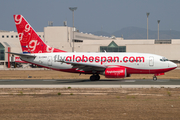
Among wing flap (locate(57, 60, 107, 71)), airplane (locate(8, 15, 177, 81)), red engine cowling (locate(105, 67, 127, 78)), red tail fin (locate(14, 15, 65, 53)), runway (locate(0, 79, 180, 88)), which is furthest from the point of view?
red tail fin (locate(14, 15, 65, 53))

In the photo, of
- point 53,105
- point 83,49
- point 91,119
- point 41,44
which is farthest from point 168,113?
point 83,49

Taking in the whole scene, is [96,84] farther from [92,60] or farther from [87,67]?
[92,60]

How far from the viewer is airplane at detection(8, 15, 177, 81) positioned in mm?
37188

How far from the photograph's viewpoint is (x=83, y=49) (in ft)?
365

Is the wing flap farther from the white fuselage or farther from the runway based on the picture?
the runway

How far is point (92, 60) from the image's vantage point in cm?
3875

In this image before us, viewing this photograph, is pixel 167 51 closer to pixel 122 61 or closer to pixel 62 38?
pixel 62 38

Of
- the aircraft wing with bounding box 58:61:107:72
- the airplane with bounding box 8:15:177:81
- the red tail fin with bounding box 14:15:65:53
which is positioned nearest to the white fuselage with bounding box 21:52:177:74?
the airplane with bounding box 8:15:177:81

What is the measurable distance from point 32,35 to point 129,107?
2767 centimetres

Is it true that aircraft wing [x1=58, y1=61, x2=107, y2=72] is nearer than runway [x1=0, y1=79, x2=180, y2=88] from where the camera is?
No

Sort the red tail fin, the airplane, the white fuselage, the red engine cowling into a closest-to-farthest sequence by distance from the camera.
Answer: the red engine cowling → the airplane → the white fuselage → the red tail fin

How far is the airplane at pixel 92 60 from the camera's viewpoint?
3719 cm

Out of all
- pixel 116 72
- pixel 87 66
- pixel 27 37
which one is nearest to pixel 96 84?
pixel 116 72

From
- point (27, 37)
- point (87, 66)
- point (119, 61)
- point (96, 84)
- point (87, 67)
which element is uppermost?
point (27, 37)
